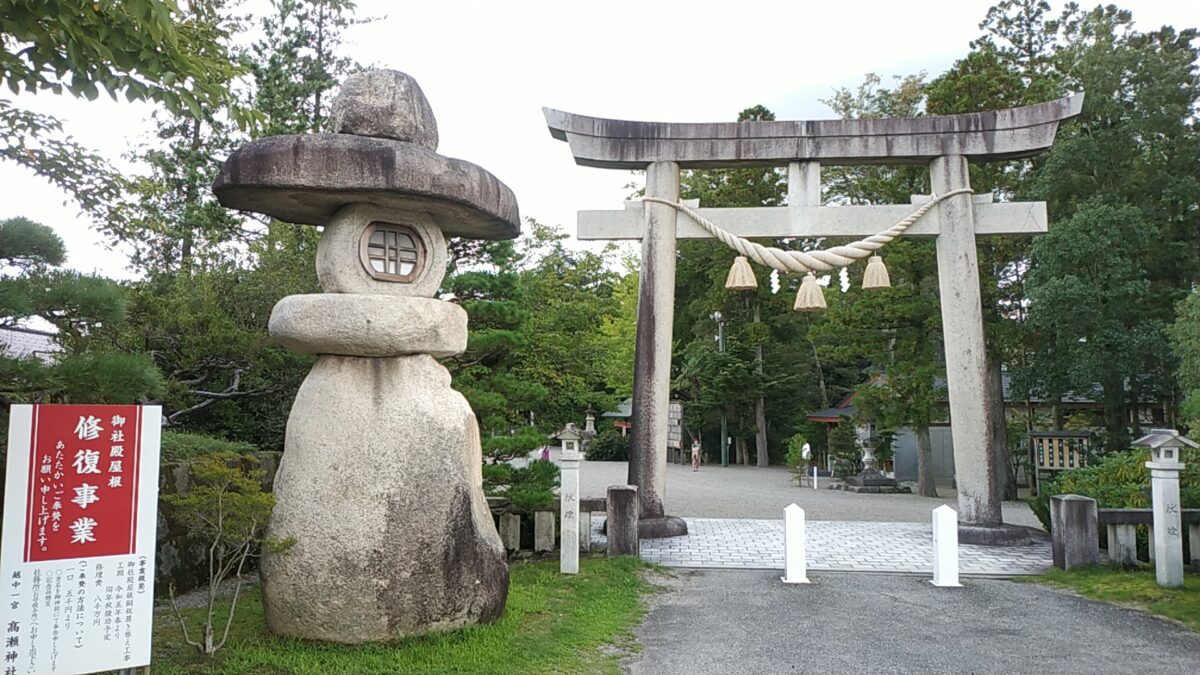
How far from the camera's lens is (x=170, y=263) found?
53.2 ft

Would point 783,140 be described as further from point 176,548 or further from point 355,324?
point 176,548

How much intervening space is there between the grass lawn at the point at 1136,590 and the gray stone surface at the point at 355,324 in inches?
269

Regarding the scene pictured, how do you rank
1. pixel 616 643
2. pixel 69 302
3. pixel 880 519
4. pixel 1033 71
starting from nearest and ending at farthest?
pixel 69 302 → pixel 616 643 → pixel 880 519 → pixel 1033 71

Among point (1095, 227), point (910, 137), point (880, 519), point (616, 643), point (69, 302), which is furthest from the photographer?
point (1095, 227)

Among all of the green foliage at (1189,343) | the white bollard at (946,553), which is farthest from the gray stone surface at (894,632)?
the green foliage at (1189,343)

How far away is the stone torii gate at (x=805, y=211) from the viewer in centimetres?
998

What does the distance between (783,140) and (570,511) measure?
5.97m

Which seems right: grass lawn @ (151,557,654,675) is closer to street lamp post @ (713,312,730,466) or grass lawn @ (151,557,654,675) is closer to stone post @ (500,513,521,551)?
stone post @ (500,513,521,551)

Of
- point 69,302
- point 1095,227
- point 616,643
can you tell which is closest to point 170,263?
point 69,302

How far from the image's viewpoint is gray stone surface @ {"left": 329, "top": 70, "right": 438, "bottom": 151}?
5.55m

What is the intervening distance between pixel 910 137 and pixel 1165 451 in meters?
5.06

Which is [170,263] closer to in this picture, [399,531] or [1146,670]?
[399,531]

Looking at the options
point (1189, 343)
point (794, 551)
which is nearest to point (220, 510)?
point (794, 551)

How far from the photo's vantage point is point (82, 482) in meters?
4.13
